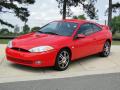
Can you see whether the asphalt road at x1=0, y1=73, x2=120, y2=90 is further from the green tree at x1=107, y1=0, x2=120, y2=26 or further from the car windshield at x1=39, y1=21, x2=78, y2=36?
the green tree at x1=107, y1=0, x2=120, y2=26

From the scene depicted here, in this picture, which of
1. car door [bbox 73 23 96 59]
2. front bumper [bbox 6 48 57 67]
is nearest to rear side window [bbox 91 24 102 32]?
car door [bbox 73 23 96 59]

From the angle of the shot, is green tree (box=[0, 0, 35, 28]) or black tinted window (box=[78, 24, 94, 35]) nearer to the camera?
black tinted window (box=[78, 24, 94, 35])

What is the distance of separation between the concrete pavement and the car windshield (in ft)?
3.58

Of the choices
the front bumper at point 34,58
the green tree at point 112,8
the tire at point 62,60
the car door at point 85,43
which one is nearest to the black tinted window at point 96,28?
the car door at point 85,43

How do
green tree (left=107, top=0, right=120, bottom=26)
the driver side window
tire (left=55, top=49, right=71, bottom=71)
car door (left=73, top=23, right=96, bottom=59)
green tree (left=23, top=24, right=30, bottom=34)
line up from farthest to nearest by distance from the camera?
green tree (left=107, top=0, right=120, bottom=26) < green tree (left=23, top=24, right=30, bottom=34) < the driver side window < car door (left=73, top=23, right=96, bottom=59) < tire (left=55, top=49, right=71, bottom=71)

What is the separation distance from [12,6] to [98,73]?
30079 mm

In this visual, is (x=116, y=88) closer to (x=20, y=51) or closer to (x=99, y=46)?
(x=20, y=51)

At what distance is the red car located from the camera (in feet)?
29.0

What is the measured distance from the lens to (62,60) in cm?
932

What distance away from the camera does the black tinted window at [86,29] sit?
34.1 ft

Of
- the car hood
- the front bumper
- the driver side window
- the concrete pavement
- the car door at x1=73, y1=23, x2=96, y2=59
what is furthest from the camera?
the driver side window

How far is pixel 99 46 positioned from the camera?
1127cm

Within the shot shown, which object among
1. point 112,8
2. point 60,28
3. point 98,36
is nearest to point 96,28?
point 98,36

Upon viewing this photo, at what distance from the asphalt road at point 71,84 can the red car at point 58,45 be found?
916mm
